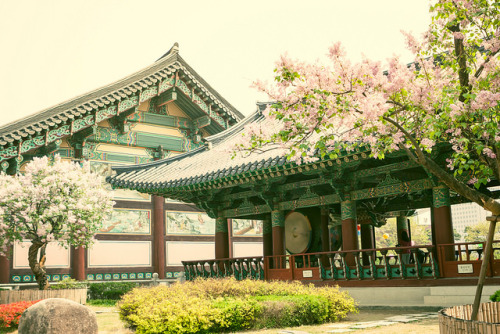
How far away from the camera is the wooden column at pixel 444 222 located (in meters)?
12.0

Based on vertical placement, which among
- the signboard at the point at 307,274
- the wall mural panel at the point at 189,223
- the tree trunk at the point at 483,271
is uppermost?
the wall mural panel at the point at 189,223

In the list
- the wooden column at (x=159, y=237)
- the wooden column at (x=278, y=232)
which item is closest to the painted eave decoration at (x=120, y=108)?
the wooden column at (x=159, y=237)

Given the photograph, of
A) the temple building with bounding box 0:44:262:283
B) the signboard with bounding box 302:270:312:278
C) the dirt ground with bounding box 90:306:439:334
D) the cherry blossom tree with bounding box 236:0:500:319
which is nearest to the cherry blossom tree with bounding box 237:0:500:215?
the cherry blossom tree with bounding box 236:0:500:319

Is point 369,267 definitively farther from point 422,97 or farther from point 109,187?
point 109,187

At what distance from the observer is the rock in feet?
30.1

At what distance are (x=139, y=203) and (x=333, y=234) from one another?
29.2 feet

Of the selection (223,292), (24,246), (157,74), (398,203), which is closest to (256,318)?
(223,292)

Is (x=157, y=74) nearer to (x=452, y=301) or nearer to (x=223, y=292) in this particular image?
(x=223, y=292)

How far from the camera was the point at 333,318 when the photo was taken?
11008mm

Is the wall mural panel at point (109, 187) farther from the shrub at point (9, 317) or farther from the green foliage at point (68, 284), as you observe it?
the shrub at point (9, 317)

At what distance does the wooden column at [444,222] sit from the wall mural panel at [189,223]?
521 inches

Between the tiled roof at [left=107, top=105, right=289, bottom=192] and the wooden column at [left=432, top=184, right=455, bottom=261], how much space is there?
3.77 m

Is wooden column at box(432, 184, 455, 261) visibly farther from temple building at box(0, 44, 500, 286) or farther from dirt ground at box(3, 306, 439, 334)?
dirt ground at box(3, 306, 439, 334)

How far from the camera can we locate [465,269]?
11.6 meters
